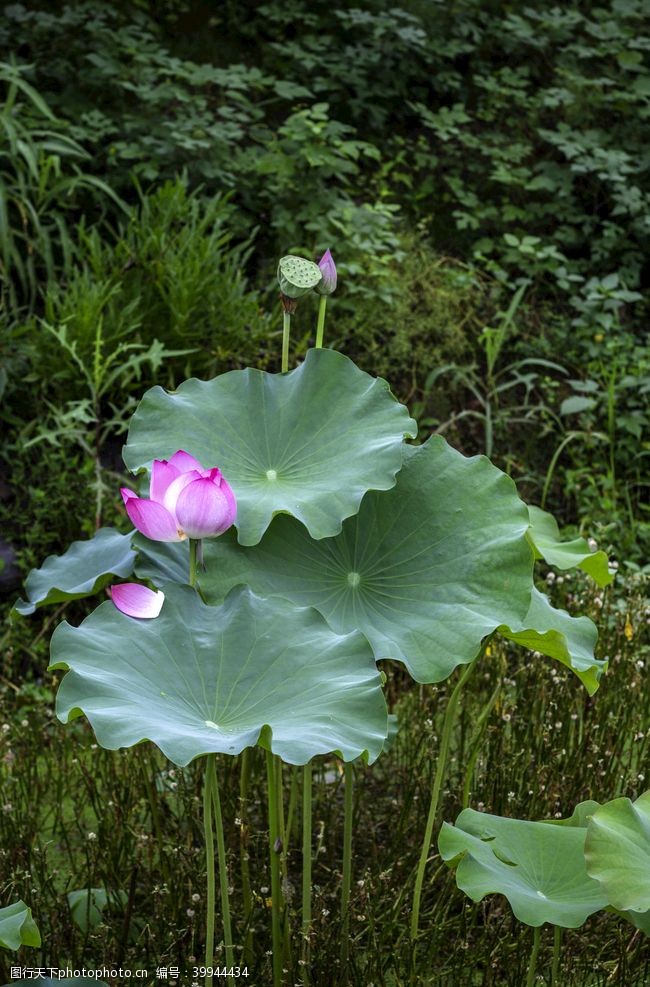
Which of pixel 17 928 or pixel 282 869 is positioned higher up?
pixel 17 928

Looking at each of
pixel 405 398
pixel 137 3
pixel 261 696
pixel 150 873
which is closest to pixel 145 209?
pixel 405 398

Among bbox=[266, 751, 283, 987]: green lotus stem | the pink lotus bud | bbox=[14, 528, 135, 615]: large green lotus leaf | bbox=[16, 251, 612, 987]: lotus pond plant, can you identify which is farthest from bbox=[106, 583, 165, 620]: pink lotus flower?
the pink lotus bud

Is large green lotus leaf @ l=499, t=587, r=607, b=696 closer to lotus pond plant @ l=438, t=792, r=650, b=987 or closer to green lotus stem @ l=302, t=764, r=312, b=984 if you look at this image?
lotus pond plant @ l=438, t=792, r=650, b=987

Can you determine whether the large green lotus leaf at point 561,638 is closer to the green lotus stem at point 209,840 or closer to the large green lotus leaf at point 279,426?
the large green lotus leaf at point 279,426

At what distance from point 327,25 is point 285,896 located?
14.3 ft

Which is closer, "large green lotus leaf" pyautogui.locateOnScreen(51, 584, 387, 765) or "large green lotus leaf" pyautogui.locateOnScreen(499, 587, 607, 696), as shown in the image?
"large green lotus leaf" pyautogui.locateOnScreen(51, 584, 387, 765)

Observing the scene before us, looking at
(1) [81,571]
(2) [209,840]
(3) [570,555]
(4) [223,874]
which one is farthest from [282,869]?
(3) [570,555]

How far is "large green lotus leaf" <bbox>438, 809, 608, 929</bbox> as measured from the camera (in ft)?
4.05

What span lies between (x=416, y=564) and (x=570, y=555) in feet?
1.16

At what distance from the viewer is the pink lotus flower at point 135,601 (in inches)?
51.6

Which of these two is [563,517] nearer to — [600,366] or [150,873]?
[600,366]

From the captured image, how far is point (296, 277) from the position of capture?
1.57 metres

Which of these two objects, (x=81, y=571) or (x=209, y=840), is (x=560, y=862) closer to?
(x=209, y=840)

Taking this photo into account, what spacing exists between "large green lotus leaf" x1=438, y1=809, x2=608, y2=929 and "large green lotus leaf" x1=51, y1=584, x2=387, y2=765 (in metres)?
0.22
